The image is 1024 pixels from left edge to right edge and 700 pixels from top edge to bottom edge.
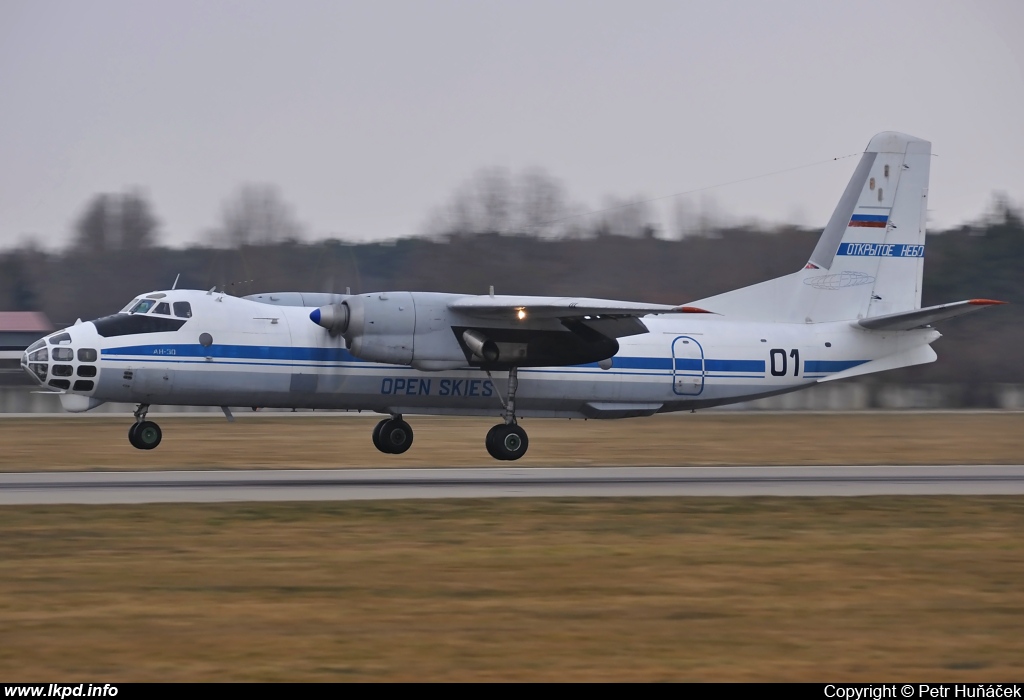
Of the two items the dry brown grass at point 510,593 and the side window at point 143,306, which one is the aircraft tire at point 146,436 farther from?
the dry brown grass at point 510,593

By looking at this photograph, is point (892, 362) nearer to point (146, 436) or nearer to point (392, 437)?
point (392, 437)

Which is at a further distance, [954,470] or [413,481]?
[954,470]

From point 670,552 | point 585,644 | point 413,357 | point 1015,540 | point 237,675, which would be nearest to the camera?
point 237,675

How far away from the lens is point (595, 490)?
17719mm

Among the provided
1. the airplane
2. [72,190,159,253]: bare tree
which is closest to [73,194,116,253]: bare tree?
[72,190,159,253]: bare tree

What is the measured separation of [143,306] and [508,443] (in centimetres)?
752

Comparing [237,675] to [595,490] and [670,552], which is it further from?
[595,490]

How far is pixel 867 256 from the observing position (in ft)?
81.1

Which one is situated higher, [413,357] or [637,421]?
[413,357]

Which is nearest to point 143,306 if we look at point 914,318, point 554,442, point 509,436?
point 509,436

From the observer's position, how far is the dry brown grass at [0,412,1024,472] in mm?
23438

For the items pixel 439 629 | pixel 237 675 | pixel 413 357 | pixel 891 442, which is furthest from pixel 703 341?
pixel 237 675

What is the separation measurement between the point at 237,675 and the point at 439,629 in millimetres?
1836

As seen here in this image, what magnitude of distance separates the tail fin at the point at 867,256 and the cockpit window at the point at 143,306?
1180 centimetres
